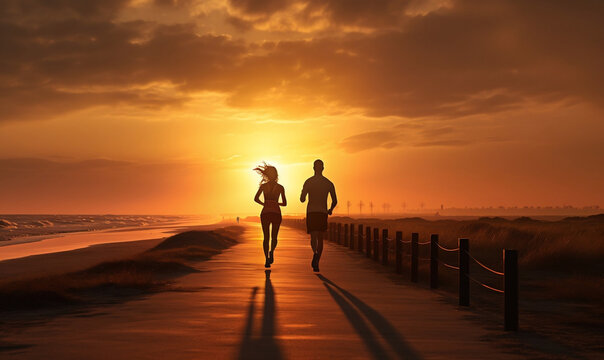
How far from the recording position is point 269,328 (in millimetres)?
7871

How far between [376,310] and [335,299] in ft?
4.44

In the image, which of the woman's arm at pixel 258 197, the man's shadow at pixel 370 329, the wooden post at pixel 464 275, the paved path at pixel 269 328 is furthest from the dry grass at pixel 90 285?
the wooden post at pixel 464 275

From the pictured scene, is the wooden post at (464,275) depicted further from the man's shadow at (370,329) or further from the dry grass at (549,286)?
the man's shadow at (370,329)

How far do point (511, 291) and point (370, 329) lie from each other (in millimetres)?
1978

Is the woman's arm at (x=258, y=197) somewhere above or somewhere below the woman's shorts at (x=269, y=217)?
above

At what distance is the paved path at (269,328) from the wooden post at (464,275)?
1.01 ft

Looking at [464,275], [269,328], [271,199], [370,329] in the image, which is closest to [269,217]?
[271,199]

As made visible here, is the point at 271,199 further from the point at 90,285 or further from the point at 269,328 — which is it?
the point at 269,328

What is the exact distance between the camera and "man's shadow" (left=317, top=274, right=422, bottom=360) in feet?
21.2

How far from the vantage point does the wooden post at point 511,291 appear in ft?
A: 26.7

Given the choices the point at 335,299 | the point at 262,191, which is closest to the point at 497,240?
the point at 262,191

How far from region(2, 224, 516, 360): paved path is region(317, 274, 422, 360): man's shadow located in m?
0.01

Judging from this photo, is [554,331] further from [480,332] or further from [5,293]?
[5,293]

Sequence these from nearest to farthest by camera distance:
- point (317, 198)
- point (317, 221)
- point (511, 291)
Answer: point (511, 291)
point (317, 221)
point (317, 198)
